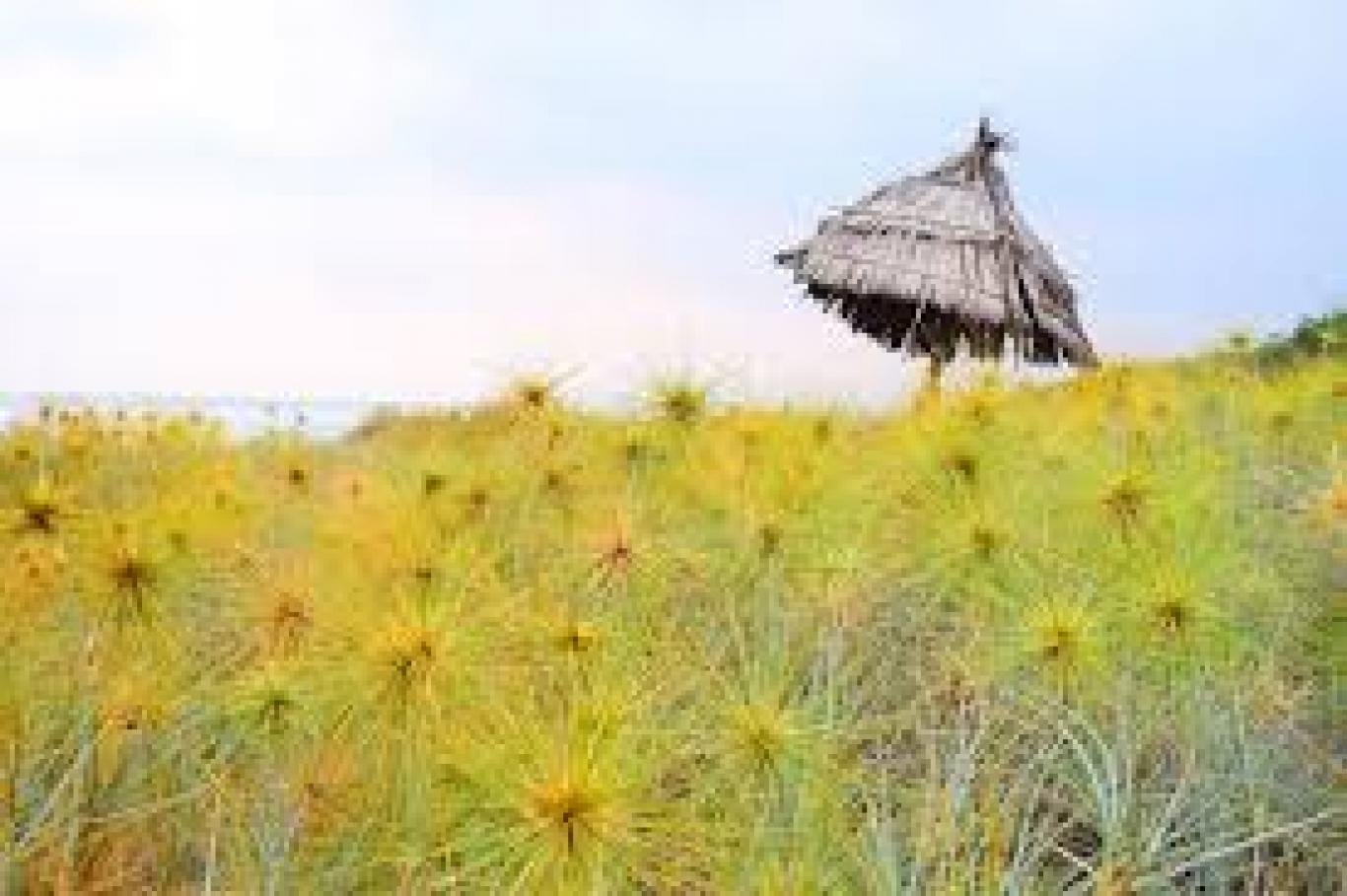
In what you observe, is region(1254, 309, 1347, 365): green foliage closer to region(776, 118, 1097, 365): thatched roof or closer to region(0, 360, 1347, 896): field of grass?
region(776, 118, 1097, 365): thatched roof

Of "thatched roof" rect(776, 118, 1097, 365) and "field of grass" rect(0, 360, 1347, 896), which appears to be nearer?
"field of grass" rect(0, 360, 1347, 896)

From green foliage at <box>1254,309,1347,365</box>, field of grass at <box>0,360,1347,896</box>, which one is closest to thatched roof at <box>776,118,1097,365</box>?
green foliage at <box>1254,309,1347,365</box>

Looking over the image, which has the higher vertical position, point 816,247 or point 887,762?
point 816,247

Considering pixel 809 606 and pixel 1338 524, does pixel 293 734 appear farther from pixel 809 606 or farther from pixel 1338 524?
pixel 1338 524

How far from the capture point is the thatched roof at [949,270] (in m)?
15.6

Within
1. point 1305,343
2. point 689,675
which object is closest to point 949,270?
point 1305,343

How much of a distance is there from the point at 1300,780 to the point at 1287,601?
119 centimetres

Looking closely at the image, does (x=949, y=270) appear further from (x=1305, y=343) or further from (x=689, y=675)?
(x=689, y=675)

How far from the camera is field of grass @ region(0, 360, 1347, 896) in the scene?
4.27 meters

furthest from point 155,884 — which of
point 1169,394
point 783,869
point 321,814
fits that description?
point 1169,394

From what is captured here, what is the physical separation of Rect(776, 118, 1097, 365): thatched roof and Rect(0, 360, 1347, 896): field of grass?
856cm

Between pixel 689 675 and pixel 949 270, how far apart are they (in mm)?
10423

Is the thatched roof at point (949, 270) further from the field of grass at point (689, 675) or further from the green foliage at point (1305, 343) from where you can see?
the field of grass at point (689, 675)

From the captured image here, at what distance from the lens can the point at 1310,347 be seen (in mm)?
17203
